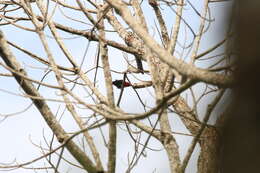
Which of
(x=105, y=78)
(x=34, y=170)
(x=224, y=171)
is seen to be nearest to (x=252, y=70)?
(x=224, y=171)

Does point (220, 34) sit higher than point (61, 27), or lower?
lower

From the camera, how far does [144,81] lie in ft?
18.6

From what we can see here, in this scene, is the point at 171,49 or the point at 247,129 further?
the point at 171,49

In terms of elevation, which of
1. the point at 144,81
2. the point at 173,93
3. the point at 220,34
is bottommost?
the point at 220,34

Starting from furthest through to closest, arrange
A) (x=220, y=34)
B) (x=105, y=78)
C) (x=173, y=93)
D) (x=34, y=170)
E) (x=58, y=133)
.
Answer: (x=34, y=170) → (x=105, y=78) → (x=58, y=133) → (x=173, y=93) → (x=220, y=34)

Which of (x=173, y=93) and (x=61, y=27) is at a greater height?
(x=61, y=27)

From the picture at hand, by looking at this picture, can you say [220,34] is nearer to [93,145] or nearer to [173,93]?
[173,93]

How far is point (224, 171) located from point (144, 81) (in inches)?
186

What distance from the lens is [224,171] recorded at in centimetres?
95

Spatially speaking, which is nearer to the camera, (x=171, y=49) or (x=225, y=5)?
(x=225, y=5)

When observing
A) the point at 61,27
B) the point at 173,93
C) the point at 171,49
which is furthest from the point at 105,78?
the point at 61,27

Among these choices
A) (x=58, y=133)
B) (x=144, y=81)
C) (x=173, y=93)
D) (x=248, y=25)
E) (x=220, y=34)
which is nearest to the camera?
(x=248, y=25)

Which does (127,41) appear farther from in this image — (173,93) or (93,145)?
(173,93)

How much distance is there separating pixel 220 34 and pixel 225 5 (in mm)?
61
